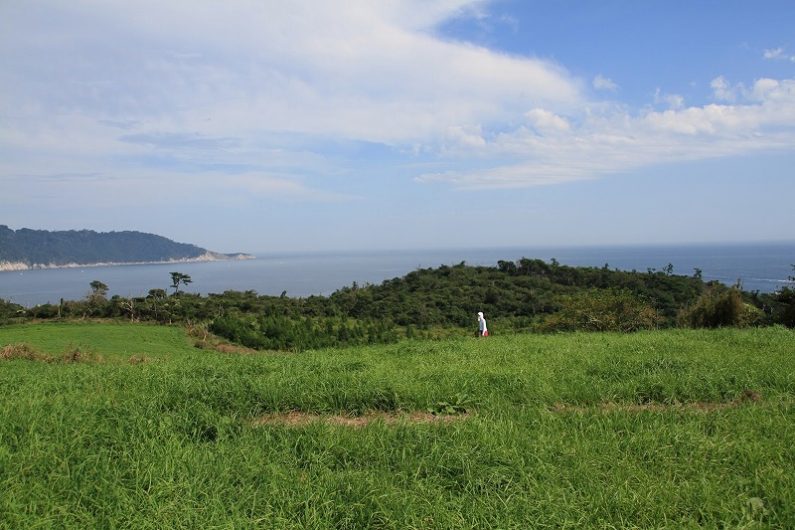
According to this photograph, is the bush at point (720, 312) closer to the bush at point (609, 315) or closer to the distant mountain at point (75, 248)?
the bush at point (609, 315)

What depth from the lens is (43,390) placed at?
577 cm

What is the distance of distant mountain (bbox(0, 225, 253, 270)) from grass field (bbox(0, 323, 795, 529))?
161 m

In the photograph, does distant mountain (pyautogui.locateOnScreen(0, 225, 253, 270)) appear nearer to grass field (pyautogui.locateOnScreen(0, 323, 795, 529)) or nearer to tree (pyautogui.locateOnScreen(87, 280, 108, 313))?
tree (pyautogui.locateOnScreen(87, 280, 108, 313))

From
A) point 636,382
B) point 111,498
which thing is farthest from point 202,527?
point 636,382

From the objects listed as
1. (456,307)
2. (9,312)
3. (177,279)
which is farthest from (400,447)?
(456,307)

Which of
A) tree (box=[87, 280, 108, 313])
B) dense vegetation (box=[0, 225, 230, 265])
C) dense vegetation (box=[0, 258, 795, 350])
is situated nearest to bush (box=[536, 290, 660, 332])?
dense vegetation (box=[0, 258, 795, 350])

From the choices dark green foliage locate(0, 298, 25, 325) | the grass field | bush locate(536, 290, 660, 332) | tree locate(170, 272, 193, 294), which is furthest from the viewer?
tree locate(170, 272, 193, 294)

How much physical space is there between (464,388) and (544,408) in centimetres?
94

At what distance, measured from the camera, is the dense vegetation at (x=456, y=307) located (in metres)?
18.3

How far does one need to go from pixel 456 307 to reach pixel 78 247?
150773 mm

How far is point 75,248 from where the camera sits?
15662 centimetres

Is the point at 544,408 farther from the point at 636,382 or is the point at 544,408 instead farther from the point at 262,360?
the point at 262,360

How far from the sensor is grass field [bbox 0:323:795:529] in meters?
3.07

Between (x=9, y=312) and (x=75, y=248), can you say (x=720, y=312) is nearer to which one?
(x=9, y=312)
